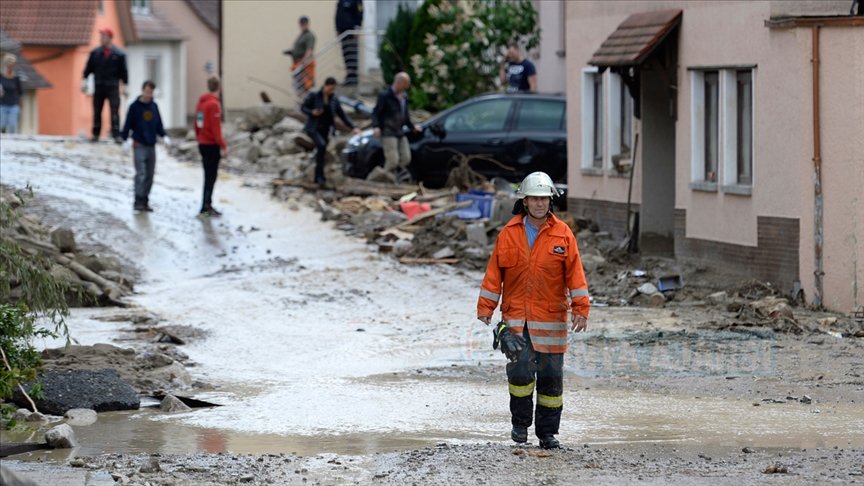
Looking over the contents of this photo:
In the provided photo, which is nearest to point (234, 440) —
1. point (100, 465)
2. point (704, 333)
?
point (100, 465)

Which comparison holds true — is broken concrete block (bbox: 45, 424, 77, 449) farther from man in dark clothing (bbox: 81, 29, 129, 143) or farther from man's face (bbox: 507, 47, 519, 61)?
man in dark clothing (bbox: 81, 29, 129, 143)

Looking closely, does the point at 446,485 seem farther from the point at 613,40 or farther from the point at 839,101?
the point at 613,40

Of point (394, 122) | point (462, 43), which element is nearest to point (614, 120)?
point (394, 122)

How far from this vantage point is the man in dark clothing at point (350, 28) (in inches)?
1358

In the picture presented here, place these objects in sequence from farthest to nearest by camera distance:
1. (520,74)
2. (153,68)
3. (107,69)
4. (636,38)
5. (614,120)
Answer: (153,68) < (107,69) < (520,74) < (614,120) < (636,38)

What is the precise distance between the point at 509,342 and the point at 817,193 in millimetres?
6713

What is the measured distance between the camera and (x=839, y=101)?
47.4 ft

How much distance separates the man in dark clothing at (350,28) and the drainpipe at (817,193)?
68.3 ft

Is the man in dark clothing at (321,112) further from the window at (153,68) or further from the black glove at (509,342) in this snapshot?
the window at (153,68)

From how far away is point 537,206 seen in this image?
910 centimetres

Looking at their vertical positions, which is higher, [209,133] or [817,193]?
[209,133]

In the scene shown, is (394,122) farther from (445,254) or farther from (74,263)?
(74,263)

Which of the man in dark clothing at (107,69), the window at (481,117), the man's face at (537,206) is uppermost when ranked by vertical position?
the man in dark clothing at (107,69)

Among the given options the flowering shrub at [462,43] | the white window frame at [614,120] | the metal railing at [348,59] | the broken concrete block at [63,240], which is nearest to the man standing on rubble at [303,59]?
the metal railing at [348,59]
